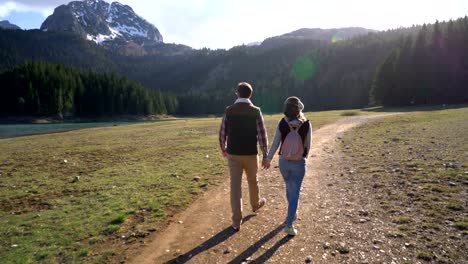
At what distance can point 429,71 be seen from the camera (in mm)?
81312

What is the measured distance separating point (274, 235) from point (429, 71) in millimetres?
91715

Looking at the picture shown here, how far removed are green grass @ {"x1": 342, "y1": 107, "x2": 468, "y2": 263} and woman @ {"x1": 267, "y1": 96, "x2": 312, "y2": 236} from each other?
2507 mm

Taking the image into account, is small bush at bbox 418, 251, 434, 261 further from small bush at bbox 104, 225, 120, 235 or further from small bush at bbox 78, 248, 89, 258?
small bush at bbox 104, 225, 120, 235

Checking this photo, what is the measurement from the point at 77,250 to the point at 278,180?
27.8ft

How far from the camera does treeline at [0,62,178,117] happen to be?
10844 centimetres

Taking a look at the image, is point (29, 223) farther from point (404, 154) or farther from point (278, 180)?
point (404, 154)

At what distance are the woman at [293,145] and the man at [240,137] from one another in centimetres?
72

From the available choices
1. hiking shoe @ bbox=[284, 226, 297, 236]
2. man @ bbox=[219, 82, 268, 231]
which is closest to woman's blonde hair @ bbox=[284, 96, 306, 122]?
man @ bbox=[219, 82, 268, 231]

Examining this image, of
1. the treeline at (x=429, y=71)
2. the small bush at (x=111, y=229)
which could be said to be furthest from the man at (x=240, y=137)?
the treeline at (x=429, y=71)

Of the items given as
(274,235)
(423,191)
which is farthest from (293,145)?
(423,191)

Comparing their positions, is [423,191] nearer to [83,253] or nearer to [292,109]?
[292,109]

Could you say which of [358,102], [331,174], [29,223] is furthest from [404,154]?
[358,102]

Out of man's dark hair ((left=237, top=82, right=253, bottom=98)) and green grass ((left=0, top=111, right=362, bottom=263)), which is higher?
man's dark hair ((left=237, top=82, right=253, bottom=98))

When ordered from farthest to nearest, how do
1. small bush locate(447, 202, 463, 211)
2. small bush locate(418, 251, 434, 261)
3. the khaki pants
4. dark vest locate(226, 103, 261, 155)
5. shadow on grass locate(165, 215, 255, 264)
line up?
small bush locate(447, 202, 463, 211) < the khaki pants < dark vest locate(226, 103, 261, 155) < shadow on grass locate(165, 215, 255, 264) < small bush locate(418, 251, 434, 261)
